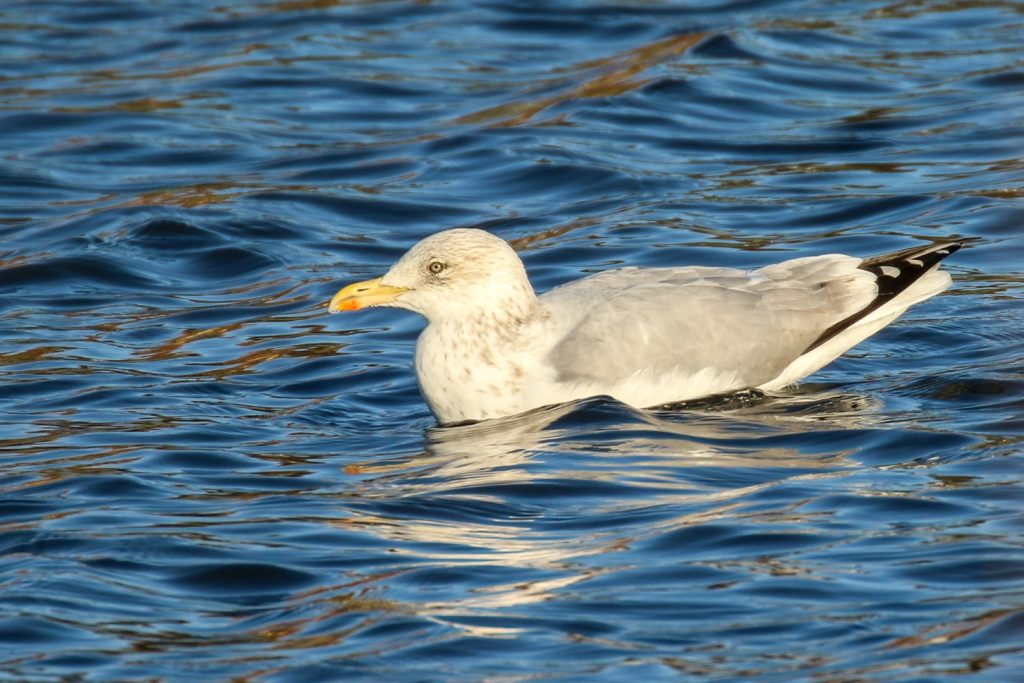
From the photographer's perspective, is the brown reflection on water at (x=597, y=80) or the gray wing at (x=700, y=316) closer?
the gray wing at (x=700, y=316)

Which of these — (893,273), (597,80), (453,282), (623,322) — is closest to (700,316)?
(623,322)

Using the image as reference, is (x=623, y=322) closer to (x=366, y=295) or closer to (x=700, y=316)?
(x=700, y=316)

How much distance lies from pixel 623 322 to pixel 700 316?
381mm

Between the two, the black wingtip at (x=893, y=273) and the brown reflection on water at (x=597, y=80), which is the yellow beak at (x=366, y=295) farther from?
the brown reflection on water at (x=597, y=80)

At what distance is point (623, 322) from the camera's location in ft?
Result: 26.8

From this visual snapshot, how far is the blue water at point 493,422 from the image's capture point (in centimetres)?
575

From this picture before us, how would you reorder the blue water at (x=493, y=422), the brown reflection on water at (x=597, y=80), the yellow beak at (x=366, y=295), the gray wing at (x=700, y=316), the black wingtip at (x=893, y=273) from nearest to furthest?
the blue water at (x=493, y=422), the gray wing at (x=700, y=316), the yellow beak at (x=366, y=295), the black wingtip at (x=893, y=273), the brown reflection on water at (x=597, y=80)

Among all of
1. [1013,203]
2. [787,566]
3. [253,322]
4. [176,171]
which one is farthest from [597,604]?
[176,171]

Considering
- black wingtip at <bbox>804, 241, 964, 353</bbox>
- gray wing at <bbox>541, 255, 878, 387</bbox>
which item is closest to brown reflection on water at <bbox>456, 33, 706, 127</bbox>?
gray wing at <bbox>541, 255, 878, 387</bbox>

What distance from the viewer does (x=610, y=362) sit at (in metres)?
8.16

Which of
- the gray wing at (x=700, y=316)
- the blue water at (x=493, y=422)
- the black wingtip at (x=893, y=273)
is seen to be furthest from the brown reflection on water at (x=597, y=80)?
the black wingtip at (x=893, y=273)

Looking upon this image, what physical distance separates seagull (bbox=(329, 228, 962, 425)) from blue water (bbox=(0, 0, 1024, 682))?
0.14 metres

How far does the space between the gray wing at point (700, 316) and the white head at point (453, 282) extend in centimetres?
25

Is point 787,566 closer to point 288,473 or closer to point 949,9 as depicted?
point 288,473
